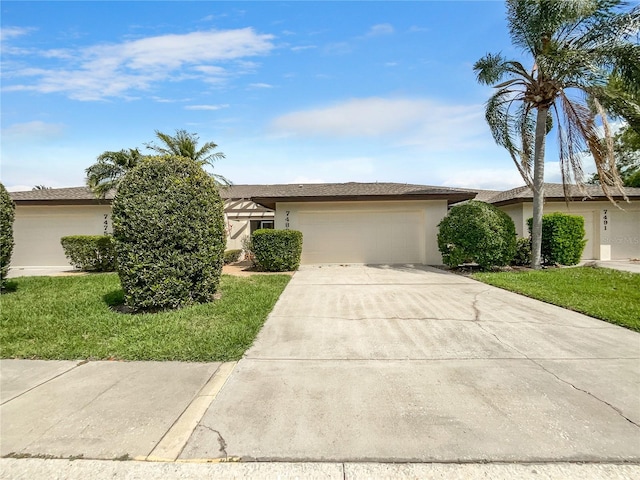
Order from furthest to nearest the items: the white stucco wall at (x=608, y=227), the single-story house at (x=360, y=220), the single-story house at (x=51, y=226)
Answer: the white stucco wall at (x=608, y=227) < the single-story house at (x=51, y=226) < the single-story house at (x=360, y=220)

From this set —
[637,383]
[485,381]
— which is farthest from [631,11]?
[485,381]

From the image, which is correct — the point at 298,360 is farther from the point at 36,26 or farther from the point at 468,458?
the point at 36,26

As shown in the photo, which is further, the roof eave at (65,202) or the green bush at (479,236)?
the roof eave at (65,202)

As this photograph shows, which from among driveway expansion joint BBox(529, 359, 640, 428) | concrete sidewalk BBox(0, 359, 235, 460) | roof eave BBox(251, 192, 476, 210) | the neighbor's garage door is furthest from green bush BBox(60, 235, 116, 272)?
driveway expansion joint BBox(529, 359, 640, 428)

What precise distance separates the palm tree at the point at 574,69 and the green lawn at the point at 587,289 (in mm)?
2138

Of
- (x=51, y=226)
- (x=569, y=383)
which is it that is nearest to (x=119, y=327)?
(x=569, y=383)

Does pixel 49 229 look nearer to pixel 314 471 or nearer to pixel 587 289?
pixel 314 471

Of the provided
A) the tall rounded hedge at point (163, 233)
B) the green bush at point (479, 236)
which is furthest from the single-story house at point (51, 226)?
the green bush at point (479, 236)

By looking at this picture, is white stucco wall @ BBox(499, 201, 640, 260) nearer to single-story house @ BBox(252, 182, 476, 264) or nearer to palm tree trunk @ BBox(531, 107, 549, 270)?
palm tree trunk @ BBox(531, 107, 549, 270)

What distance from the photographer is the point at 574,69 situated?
10.6 metres

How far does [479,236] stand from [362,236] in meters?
4.70

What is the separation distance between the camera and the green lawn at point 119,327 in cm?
461

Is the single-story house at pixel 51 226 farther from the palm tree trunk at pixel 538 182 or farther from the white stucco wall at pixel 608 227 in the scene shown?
the white stucco wall at pixel 608 227

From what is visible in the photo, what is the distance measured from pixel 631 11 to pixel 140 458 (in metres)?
15.7
